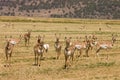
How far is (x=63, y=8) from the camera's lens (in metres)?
181

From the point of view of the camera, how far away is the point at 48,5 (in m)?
187

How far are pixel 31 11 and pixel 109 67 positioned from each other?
162 metres

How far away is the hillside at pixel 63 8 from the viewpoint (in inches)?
6786

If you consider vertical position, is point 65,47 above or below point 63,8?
above

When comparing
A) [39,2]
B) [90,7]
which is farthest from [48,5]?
[90,7]

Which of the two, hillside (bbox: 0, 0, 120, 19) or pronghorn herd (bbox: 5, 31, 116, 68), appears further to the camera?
hillside (bbox: 0, 0, 120, 19)

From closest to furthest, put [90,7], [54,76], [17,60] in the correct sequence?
1. [54,76]
2. [17,60]
3. [90,7]

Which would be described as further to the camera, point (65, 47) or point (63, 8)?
point (63, 8)

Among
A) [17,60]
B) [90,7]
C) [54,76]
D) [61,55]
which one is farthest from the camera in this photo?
[90,7]

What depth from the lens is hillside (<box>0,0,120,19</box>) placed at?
17238cm

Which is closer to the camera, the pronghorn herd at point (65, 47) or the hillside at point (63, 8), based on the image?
the pronghorn herd at point (65, 47)

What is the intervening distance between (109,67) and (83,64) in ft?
6.40

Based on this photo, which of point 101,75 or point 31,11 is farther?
point 31,11

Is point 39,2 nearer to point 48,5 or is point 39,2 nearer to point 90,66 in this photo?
point 48,5
